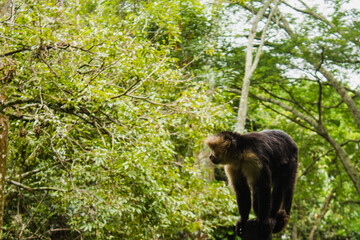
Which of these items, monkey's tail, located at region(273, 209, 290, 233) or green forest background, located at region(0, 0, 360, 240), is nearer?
monkey's tail, located at region(273, 209, 290, 233)

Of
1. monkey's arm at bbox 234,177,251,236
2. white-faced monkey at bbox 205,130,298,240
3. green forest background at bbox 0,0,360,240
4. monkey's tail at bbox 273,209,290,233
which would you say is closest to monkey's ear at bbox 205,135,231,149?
white-faced monkey at bbox 205,130,298,240

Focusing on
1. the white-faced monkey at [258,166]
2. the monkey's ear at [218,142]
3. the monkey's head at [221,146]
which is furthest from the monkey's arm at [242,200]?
the monkey's ear at [218,142]

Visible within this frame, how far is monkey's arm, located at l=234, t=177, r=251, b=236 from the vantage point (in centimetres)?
300

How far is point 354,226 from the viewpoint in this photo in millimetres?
11445

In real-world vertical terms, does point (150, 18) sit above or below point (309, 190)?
above

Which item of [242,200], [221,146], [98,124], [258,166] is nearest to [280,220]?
[242,200]

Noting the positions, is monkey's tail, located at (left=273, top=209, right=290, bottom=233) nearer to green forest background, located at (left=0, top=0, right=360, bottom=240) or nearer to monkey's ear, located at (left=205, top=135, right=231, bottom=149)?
monkey's ear, located at (left=205, top=135, right=231, bottom=149)

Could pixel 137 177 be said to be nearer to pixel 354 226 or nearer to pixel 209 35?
pixel 209 35

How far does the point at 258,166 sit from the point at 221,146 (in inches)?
15.2

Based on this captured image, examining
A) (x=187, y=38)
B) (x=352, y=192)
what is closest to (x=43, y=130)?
(x=187, y=38)

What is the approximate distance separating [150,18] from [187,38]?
2.24 meters

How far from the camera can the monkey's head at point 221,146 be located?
3.13 metres

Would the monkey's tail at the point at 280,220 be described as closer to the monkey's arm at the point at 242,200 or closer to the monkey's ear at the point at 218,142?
the monkey's arm at the point at 242,200

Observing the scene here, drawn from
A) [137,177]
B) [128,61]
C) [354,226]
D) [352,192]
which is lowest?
[354,226]
